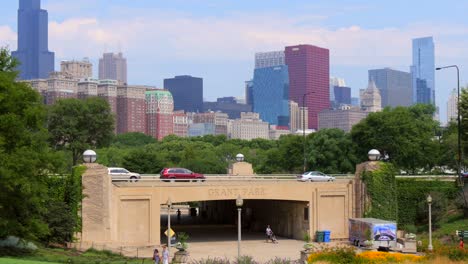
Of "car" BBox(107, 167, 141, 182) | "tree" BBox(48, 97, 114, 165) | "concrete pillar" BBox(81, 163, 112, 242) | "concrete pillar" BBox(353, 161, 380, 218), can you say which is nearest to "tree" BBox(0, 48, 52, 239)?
"concrete pillar" BBox(81, 163, 112, 242)

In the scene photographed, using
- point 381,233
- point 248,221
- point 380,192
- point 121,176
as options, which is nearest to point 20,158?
point 121,176

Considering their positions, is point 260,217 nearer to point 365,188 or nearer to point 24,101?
point 365,188

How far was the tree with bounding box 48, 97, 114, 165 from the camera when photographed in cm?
8650

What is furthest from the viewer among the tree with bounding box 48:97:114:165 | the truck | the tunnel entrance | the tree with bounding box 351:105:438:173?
the tree with bounding box 351:105:438:173

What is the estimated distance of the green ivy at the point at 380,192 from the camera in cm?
5784

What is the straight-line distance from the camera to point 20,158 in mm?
39438

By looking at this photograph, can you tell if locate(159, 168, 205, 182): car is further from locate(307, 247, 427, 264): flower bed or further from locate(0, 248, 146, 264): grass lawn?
locate(307, 247, 427, 264): flower bed

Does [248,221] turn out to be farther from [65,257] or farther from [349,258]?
[349,258]

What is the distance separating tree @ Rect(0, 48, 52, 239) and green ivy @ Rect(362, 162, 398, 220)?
82.3ft

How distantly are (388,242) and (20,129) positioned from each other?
23.5m

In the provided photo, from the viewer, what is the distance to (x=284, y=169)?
103312mm

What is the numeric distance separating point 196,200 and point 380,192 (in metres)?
13.6

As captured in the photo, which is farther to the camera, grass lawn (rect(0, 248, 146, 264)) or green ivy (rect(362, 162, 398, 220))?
green ivy (rect(362, 162, 398, 220))

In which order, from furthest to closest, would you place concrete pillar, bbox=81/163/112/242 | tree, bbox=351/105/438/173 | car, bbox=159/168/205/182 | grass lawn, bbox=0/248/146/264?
tree, bbox=351/105/438/173 → car, bbox=159/168/205/182 → concrete pillar, bbox=81/163/112/242 → grass lawn, bbox=0/248/146/264
